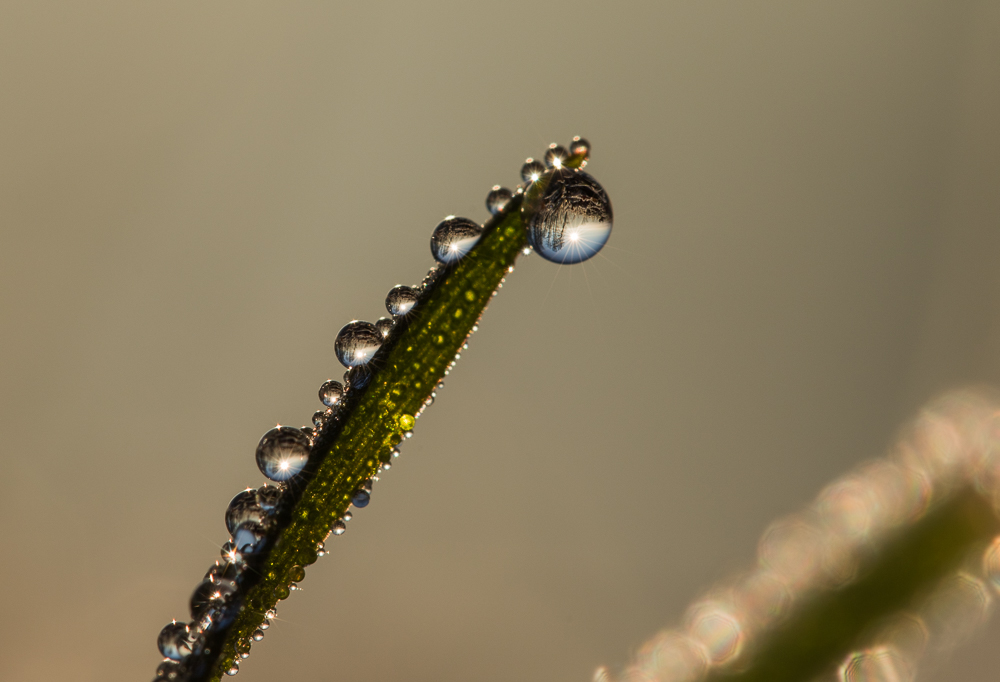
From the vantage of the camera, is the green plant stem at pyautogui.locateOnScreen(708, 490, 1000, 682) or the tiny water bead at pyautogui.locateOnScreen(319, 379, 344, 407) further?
the tiny water bead at pyautogui.locateOnScreen(319, 379, 344, 407)

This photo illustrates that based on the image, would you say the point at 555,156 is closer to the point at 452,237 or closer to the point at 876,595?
the point at 452,237

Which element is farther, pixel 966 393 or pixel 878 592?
pixel 966 393

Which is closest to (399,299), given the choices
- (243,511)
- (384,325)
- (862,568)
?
(384,325)

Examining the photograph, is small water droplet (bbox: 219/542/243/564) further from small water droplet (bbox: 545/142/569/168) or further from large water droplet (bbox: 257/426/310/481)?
small water droplet (bbox: 545/142/569/168)

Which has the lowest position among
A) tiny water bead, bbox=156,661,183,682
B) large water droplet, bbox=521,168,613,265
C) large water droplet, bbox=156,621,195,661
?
tiny water bead, bbox=156,661,183,682

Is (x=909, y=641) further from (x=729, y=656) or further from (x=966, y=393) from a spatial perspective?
(x=966, y=393)

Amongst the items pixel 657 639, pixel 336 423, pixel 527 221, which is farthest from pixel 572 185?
pixel 657 639

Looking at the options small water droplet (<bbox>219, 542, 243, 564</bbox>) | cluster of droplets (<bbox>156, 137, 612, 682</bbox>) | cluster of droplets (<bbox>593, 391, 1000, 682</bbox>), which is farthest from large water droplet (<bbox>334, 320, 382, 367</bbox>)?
cluster of droplets (<bbox>593, 391, 1000, 682</bbox>)
